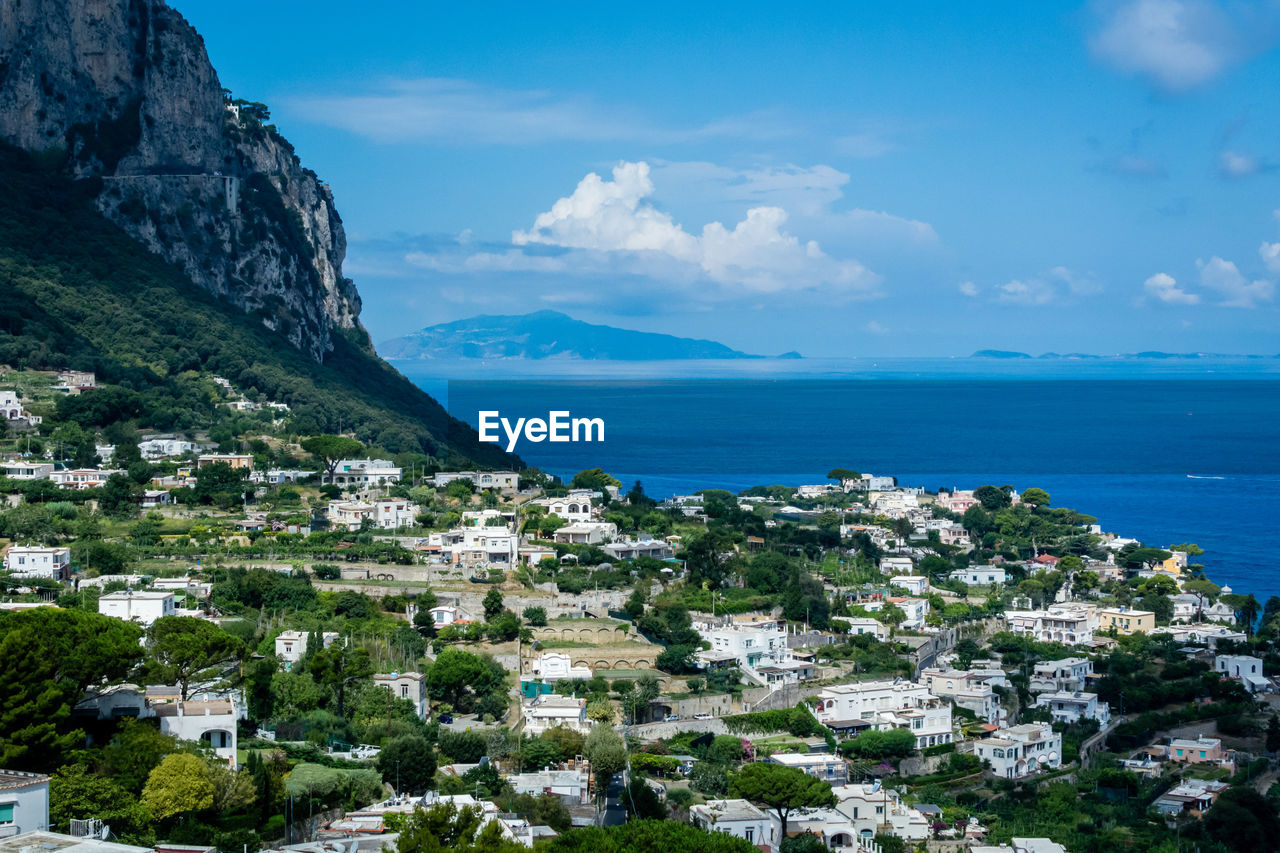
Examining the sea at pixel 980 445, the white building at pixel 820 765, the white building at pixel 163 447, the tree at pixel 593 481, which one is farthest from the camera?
the sea at pixel 980 445

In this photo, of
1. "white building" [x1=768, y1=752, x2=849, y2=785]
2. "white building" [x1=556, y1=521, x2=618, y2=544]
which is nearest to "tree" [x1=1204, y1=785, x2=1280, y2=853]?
"white building" [x1=768, y1=752, x2=849, y2=785]

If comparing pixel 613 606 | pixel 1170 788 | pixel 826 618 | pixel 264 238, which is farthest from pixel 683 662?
pixel 264 238

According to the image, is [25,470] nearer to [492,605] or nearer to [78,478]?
[78,478]

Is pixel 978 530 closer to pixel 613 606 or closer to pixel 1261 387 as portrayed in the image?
pixel 613 606

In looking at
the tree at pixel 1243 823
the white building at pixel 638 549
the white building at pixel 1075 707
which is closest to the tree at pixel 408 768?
the tree at pixel 1243 823

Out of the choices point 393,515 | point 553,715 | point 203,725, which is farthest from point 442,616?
point 203,725

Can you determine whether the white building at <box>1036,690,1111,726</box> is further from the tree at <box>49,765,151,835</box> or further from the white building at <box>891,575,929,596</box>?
the tree at <box>49,765,151,835</box>

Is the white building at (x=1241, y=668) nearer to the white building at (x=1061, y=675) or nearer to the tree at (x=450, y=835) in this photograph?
the white building at (x=1061, y=675)
